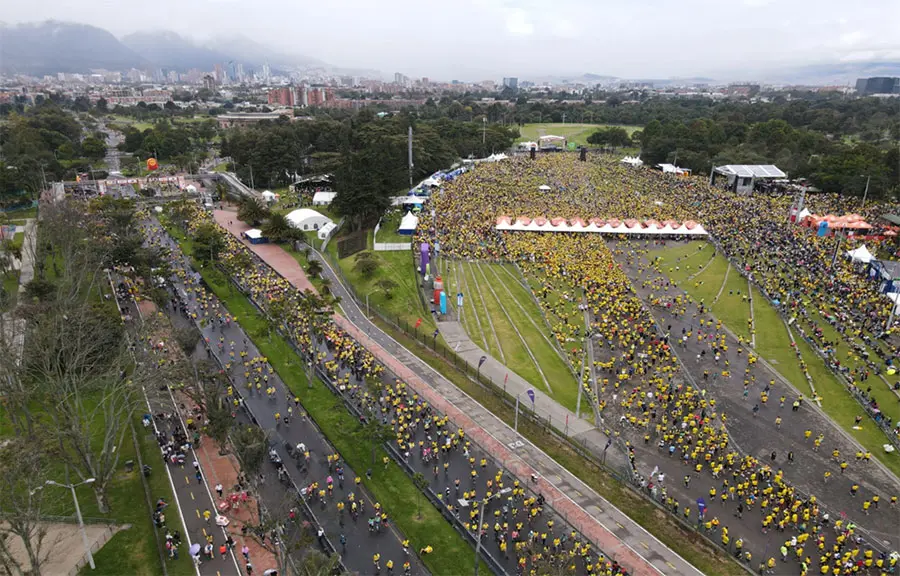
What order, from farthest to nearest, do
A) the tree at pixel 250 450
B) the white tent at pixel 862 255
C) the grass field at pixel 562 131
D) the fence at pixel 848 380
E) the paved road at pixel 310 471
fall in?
1. the grass field at pixel 562 131
2. the white tent at pixel 862 255
3. the fence at pixel 848 380
4. the paved road at pixel 310 471
5. the tree at pixel 250 450

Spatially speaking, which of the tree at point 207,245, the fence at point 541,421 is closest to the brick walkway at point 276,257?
the tree at point 207,245

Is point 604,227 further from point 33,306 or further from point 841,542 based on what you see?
point 33,306

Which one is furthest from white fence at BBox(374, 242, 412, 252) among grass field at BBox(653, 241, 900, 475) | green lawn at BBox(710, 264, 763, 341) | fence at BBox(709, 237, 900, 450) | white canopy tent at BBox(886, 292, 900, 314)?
white canopy tent at BBox(886, 292, 900, 314)

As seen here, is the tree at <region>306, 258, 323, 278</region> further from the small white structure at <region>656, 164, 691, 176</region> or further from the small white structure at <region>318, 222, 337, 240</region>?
the small white structure at <region>656, 164, 691, 176</region>

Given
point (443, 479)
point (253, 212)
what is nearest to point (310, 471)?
point (443, 479)

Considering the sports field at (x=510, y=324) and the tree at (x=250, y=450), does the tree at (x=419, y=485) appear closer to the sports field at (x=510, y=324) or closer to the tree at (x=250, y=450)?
the tree at (x=250, y=450)

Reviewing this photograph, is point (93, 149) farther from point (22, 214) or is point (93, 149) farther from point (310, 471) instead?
point (310, 471)
